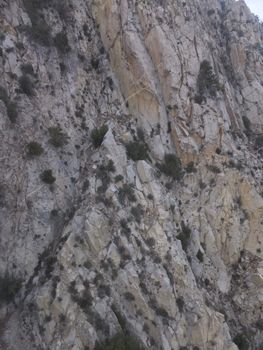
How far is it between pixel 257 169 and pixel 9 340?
69.0 ft

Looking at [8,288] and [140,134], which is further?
[140,134]

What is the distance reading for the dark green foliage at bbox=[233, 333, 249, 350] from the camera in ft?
71.8

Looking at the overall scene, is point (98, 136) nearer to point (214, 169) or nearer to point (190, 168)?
point (190, 168)

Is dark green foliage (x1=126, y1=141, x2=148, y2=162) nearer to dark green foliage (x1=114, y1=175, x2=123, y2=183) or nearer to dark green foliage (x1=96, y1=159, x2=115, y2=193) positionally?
dark green foliage (x1=96, y1=159, x2=115, y2=193)

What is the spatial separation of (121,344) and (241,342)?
851 cm

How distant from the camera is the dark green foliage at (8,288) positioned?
1905cm

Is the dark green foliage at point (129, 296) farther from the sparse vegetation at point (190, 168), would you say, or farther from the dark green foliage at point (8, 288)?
the sparse vegetation at point (190, 168)

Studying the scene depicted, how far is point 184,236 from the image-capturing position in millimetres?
24000

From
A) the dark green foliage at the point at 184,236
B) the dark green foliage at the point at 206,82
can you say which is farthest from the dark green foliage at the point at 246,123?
the dark green foliage at the point at 184,236

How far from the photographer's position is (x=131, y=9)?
30203 mm

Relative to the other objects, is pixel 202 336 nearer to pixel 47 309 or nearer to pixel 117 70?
pixel 47 309

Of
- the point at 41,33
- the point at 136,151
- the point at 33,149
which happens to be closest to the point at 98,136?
the point at 136,151

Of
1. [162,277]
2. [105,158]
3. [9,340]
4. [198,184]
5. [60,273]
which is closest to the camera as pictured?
[9,340]

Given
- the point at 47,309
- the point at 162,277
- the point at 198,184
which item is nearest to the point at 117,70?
the point at 198,184
